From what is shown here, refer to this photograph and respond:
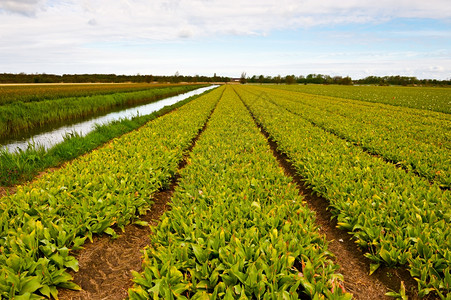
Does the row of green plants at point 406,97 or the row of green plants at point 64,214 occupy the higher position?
the row of green plants at point 406,97

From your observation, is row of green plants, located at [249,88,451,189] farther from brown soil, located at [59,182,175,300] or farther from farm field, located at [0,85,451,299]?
brown soil, located at [59,182,175,300]

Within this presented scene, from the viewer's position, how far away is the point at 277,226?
3791 millimetres

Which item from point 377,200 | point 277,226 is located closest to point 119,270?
point 277,226

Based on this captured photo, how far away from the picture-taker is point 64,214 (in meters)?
4.30

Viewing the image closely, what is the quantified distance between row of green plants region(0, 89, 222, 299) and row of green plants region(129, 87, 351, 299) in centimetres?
105

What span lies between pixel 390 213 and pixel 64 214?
5553 millimetres

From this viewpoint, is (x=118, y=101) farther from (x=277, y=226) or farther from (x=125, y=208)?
(x=277, y=226)

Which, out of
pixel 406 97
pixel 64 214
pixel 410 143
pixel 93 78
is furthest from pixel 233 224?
pixel 93 78

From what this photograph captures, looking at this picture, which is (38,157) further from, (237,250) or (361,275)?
(361,275)

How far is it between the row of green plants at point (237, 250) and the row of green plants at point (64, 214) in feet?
3.45

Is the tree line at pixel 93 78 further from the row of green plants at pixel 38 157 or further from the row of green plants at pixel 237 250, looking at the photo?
the row of green plants at pixel 237 250

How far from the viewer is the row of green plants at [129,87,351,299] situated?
8.86 feet

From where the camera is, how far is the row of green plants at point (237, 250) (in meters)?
2.70

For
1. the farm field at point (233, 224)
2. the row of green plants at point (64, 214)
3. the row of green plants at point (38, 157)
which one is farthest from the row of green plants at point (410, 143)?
the row of green plants at point (38, 157)
